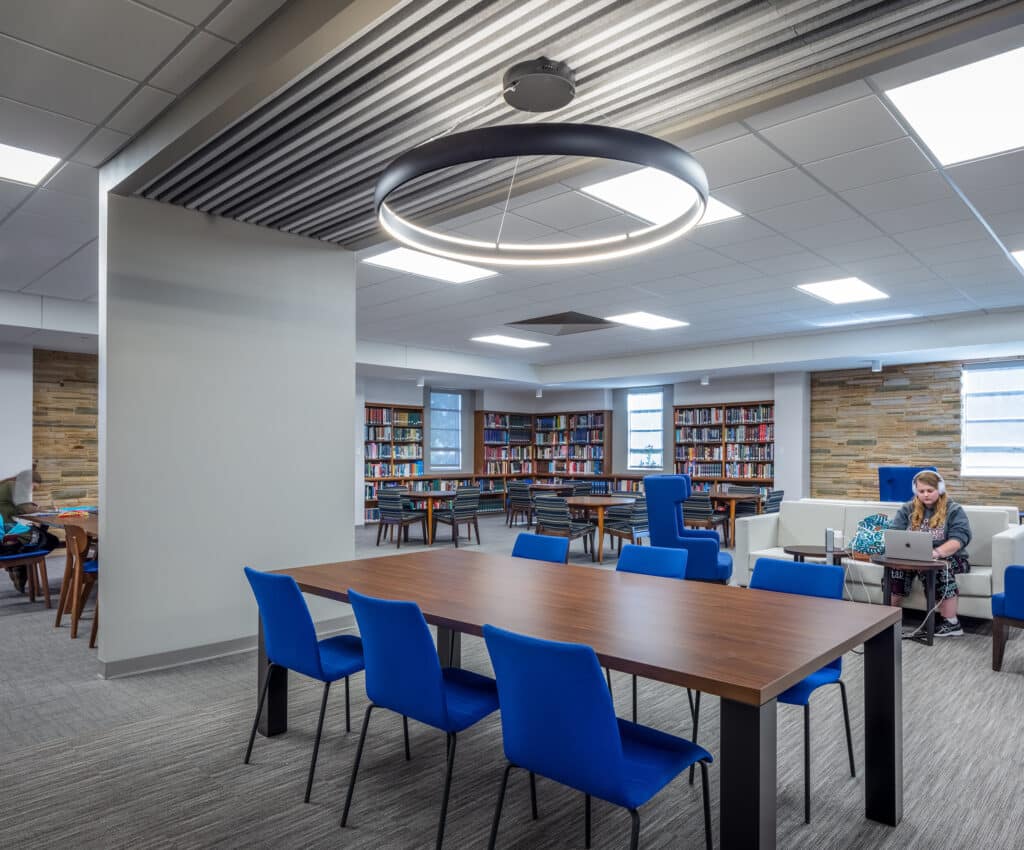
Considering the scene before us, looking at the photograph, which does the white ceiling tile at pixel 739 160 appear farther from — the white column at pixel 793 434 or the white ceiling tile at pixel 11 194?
the white column at pixel 793 434

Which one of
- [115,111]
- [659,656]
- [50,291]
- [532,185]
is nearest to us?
[659,656]

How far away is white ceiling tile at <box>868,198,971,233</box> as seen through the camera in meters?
4.73

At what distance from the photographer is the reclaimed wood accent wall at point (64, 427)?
941 cm

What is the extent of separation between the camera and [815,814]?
263 centimetres

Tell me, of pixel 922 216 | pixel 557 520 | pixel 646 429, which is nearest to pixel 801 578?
pixel 922 216

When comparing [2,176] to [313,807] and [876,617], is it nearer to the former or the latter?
[313,807]

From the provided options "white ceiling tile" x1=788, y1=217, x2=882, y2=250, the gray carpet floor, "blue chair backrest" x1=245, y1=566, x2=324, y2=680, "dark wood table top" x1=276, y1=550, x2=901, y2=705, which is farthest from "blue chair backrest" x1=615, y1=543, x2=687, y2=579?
"white ceiling tile" x1=788, y1=217, x2=882, y2=250

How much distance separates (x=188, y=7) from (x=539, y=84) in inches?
53.4

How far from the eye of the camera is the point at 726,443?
489 inches

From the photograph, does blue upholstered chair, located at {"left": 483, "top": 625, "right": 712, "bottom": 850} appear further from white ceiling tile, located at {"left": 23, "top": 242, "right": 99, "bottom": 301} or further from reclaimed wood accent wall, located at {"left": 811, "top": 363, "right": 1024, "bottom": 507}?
reclaimed wood accent wall, located at {"left": 811, "top": 363, "right": 1024, "bottom": 507}

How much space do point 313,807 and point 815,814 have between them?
1873mm

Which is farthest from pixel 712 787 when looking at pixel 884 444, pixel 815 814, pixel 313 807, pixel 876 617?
pixel 884 444

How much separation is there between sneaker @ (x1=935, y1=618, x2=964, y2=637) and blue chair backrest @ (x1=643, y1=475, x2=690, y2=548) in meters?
2.09

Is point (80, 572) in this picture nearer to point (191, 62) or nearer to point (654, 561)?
point (191, 62)
